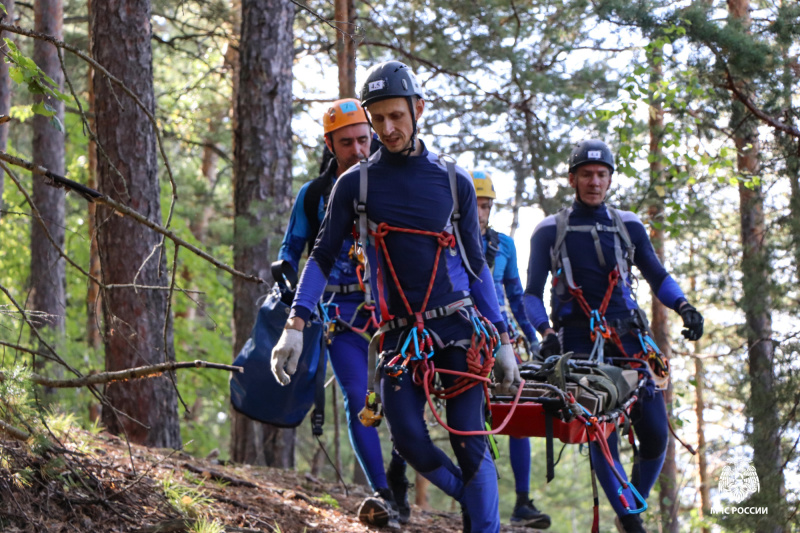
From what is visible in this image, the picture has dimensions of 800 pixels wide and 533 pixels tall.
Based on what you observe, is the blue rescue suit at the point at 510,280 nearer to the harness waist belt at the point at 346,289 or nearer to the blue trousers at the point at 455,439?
the harness waist belt at the point at 346,289

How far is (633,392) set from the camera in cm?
583

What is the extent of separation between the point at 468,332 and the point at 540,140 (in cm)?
976

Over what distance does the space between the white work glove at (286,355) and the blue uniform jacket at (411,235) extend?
0.16 meters

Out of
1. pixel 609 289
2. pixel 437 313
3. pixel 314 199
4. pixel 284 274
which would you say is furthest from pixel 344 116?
pixel 609 289

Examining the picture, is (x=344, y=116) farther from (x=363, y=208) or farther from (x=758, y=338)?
(x=758, y=338)

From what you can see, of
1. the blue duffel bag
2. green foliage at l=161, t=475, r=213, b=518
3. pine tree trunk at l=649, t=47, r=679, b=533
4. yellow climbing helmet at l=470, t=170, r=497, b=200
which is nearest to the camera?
green foliage at l=161, t=475, r=213, b=518

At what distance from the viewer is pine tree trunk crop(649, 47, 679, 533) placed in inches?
407

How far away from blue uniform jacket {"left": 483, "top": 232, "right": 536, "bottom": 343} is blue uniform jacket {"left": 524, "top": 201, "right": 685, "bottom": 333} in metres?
1.15

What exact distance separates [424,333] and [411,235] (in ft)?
1.75

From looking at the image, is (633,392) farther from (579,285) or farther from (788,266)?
(788,266)

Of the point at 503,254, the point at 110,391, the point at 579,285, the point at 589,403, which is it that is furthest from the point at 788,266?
the point at 110,391

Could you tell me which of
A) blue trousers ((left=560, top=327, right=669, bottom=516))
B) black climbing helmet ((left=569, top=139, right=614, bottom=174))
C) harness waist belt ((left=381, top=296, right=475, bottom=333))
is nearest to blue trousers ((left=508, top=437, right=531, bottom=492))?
blue trousers ((left=560, top=327, right=669, bottom=516))

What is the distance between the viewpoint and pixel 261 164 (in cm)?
1018

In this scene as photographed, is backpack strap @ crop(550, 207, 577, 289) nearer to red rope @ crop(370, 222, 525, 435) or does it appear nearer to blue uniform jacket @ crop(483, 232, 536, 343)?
blue uniform jacket @ crop(483, 232, 536, 343)
